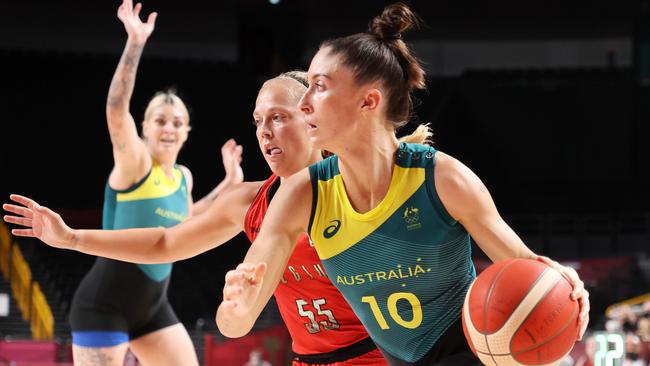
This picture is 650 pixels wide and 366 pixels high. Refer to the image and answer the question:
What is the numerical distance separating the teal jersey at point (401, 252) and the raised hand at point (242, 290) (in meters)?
0.32

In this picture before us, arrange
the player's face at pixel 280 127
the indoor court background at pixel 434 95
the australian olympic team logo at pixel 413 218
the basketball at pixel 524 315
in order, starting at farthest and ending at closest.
A: the indoor court background at pixel 434 95 → the player's face at pixel 280 127 → the australian olympic team logo at pixel 413 218 → the basketball at pixel 524 315

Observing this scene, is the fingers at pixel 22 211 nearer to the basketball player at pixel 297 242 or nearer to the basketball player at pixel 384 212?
the basketball player at pixel 297 242

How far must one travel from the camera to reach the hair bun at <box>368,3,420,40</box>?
268 centimetres

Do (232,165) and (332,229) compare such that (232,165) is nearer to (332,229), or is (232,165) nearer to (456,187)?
(332,229)

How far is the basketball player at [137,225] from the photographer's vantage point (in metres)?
4.61

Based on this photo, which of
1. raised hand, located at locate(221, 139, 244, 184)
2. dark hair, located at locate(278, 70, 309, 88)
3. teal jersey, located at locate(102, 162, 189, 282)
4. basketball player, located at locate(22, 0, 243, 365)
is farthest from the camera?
raised hand, located at locate(221, 139, 244, 184)

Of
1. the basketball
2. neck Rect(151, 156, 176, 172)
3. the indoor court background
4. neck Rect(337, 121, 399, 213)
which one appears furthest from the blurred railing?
the basketball

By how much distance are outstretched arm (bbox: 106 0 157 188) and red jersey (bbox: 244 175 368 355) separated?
1247 mm

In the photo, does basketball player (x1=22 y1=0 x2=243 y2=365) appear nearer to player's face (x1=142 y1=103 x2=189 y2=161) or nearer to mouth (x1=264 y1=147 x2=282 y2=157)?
player's face (x1=142 y1=103 x2=189 y2=161)

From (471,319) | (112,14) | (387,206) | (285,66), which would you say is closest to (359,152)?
(387,206)

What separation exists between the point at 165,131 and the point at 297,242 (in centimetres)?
230

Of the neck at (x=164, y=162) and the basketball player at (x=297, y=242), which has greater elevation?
the neck at (x=164, y=162)

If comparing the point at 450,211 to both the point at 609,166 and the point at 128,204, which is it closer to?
the point at 128,204

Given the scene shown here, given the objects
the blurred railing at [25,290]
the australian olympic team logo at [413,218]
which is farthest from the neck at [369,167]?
the blurred railing at [25,290]
